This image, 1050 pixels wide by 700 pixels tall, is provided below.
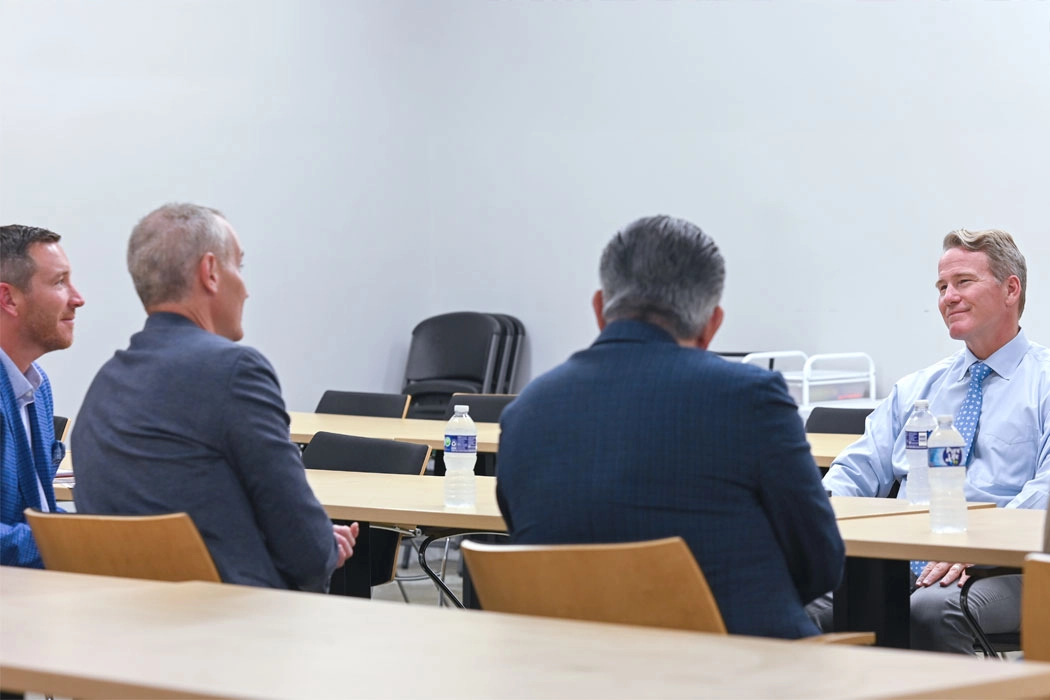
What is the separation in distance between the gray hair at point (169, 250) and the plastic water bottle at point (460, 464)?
82 cm

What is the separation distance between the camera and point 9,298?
2.97 m

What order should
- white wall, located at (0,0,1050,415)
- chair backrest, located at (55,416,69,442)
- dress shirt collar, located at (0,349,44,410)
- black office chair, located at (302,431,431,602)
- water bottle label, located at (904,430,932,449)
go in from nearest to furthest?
dress shirt collar, located at (0,349,44,410), water bottle label, located at (904,430,932,449), black office chair, located at (302,431,431,602), chair backrest, located at (55,416,69,442), white wall, located at (0,0,1050,415)

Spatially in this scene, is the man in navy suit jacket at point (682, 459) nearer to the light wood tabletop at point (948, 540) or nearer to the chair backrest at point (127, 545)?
the light wood tabletop at point (948, 540)

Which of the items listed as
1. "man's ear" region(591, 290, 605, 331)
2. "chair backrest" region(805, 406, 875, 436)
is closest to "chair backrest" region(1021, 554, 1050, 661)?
"man's ear" region(591, 290, 605, 331)

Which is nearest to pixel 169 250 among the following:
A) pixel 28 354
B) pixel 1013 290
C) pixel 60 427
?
pixel 28 354

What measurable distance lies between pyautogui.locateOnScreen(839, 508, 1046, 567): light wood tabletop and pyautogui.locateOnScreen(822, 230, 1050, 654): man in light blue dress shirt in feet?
1.31

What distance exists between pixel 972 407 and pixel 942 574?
589 millimetres

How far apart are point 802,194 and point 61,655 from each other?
635 cm

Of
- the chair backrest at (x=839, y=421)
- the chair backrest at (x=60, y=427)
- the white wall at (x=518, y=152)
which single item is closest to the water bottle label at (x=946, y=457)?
the chair backrest at (x=839, y=421)

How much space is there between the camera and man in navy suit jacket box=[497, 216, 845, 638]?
1.88m

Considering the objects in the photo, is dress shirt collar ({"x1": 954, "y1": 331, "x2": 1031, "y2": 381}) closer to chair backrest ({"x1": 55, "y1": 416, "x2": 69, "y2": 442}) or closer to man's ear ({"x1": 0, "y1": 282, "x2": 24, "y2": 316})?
man's ear ({"x1": 0, "y1": 282, "x2": 24, "y2": 316})

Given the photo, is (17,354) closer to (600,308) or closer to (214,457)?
(214,457)

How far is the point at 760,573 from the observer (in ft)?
6.25

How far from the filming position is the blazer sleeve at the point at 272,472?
7.27 feet
